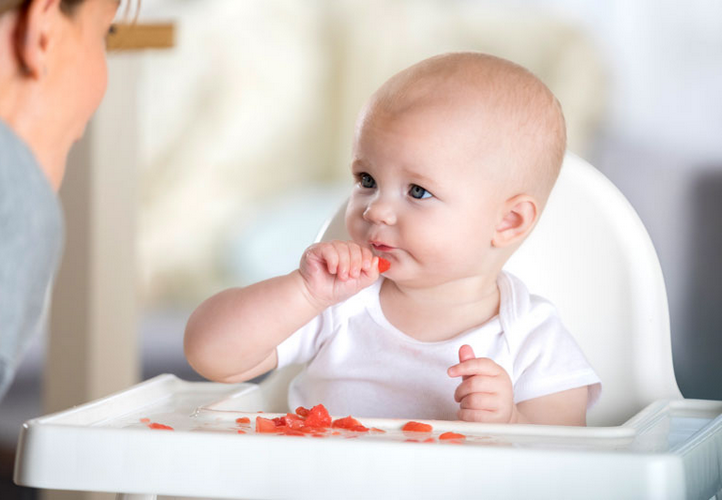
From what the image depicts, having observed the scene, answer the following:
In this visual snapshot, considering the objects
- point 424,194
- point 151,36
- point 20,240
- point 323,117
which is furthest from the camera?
point 323,117

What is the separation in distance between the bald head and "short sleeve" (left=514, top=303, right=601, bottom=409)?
0.52 feet

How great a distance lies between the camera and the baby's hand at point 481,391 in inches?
34.0

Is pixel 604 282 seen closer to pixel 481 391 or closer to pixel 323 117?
pixel 481 391

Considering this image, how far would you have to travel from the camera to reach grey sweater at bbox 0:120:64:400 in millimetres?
552

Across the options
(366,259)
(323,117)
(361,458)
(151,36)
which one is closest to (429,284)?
(366,259)

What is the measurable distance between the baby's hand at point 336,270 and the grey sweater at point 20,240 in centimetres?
33

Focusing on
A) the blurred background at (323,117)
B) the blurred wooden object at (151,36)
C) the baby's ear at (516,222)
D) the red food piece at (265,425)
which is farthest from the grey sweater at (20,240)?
the blurred background at (323,117)

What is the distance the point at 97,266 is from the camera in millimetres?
1743

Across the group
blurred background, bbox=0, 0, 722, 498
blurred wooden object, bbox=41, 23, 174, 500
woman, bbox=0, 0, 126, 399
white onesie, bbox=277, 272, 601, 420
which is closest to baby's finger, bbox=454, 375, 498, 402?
white onesie, bbox=277, 272, 601, 420

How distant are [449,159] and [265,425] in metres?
0.35

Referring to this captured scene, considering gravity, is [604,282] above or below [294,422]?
above

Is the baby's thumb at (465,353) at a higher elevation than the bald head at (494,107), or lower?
lower

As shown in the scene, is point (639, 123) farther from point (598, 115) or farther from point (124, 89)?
point (124, 89)

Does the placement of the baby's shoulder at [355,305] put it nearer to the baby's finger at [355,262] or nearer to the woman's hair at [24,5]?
the baby's finger at [355,262]
